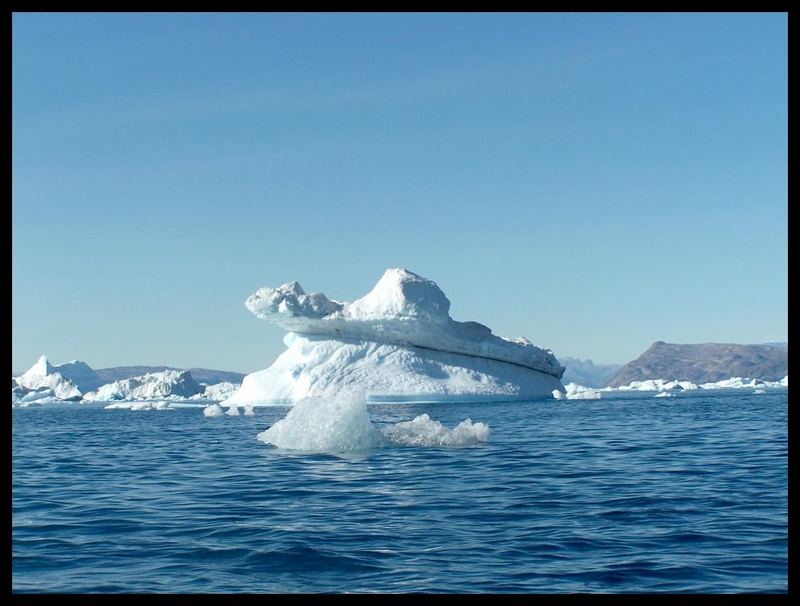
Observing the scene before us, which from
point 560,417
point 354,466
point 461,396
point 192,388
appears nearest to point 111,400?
point 192,388

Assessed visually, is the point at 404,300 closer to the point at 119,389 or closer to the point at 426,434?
the point at 426,434

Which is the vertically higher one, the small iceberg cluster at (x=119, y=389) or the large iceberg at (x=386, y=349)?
the large iceberg at (x=386, y=349)

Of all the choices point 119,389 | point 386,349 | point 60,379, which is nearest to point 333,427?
point 386,349

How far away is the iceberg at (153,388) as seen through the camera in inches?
2672

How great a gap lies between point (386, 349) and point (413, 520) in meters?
32.4

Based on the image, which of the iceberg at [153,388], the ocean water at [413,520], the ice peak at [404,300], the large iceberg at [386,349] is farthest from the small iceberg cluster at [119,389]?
the ocean water at [413,520]

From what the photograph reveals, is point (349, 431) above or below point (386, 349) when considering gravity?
below

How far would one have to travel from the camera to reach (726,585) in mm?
5332

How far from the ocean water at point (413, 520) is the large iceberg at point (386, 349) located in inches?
926

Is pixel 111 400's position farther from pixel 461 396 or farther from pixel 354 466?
pixel 354 466

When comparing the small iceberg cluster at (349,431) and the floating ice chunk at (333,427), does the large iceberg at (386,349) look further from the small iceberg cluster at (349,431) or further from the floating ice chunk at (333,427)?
the floating ice chunk at (333,427)

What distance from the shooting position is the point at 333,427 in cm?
1405

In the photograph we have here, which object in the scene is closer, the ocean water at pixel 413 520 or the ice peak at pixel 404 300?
the ocean water at pixel 413 520
